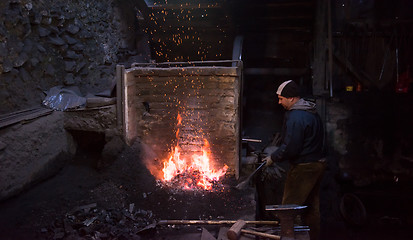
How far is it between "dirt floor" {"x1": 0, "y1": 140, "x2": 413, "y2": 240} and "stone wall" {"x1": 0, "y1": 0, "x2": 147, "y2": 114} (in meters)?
1.55

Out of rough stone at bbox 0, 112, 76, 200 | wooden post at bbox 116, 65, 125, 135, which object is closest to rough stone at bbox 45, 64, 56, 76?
rough stone at bbox 0, 112, 76, 200

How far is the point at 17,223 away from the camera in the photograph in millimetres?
4230

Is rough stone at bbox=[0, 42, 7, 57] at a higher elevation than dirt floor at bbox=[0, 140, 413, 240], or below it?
higher

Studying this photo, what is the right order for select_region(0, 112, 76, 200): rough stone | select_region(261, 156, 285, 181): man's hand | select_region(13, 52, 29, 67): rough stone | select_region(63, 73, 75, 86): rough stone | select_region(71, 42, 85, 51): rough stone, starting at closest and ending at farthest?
select_region(0, 112, 76, 200): rough stone < select_region(13, 52, 29, 67): rough stone < select_region(63, 73, 75, 86): rough stone < select_region(71, 42, 85, 51): rough stone < select_region(261, 156, 285, 181): man's hand

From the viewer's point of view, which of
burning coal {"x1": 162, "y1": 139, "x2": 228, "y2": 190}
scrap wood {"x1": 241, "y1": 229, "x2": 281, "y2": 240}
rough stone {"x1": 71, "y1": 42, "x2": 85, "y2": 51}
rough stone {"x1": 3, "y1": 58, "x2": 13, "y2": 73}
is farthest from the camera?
rough stone {"x1": 71, "y1": 42, "x2": 85, "y2": 51}

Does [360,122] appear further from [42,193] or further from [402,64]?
[42,193]

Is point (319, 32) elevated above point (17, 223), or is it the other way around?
point (319, 32)

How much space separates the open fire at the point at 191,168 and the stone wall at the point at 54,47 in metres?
1.90

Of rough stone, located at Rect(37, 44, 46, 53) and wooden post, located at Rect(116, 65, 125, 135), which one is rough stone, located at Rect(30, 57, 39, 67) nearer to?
rough stone, located at Rect(37, 44, 46, 53)

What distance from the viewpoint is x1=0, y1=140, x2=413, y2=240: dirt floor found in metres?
4.26

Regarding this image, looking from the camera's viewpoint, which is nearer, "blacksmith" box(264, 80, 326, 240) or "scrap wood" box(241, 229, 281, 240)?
"scrap wood" box(241, 229, 281, 240)

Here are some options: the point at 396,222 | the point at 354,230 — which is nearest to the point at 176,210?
the point at 354,230

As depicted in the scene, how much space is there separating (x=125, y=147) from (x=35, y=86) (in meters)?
1.98

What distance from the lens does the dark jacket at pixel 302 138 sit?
4246mm
